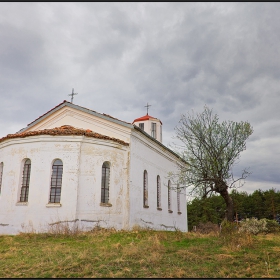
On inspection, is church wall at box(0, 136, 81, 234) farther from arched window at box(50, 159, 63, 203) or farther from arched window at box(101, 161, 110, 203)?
arched window at box(101, 161, 110, 203)

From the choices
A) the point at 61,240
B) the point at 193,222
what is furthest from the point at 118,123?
the point at 193,222

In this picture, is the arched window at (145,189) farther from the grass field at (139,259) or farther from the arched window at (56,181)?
the grass field at (139,259)

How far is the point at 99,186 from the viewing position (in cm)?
1692

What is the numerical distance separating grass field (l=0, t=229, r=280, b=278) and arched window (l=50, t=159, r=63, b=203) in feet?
10.3

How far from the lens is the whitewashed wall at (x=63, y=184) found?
15.9 metres

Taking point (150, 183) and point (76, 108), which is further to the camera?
point (150, 183)

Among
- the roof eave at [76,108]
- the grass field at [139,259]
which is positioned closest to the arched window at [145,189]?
the roof eave at [76,108]

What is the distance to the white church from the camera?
1603cm

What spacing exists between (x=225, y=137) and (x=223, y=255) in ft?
31.4

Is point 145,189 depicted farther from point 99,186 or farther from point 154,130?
point 154,130

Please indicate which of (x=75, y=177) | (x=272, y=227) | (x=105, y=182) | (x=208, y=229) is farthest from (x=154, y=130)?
(x=75, y=177)

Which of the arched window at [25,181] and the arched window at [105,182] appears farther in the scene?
the arched window at [105,182]

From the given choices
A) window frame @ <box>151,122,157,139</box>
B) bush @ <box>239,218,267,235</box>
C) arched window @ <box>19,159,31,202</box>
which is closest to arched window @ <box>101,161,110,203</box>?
arched window @ <box>19,159,31,202</box>

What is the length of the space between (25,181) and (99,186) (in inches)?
169
